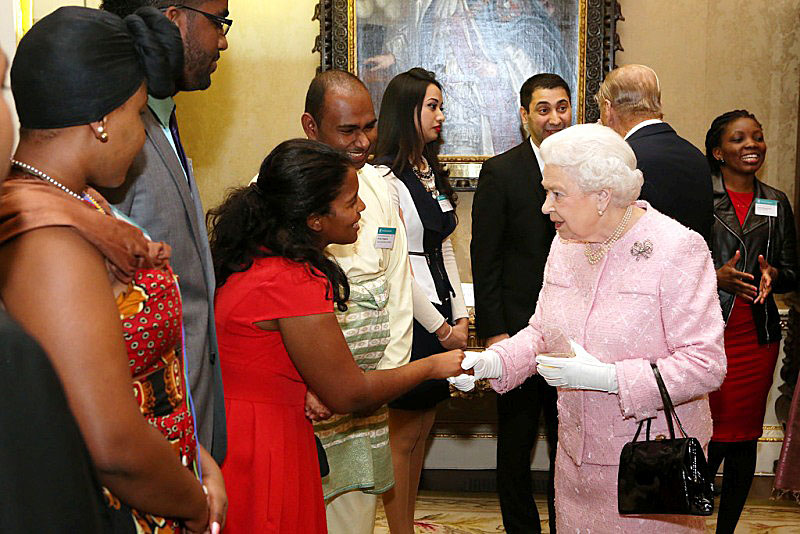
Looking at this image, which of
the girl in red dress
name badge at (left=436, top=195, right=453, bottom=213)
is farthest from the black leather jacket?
the girl in red dress

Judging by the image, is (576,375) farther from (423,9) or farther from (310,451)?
(423,9)

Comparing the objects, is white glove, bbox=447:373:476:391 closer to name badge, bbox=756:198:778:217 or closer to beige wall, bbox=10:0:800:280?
name badge, bbox=756:198:778:217

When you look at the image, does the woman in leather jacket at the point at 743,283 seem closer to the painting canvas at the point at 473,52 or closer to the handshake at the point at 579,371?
the painting canvas at the point at 473,52

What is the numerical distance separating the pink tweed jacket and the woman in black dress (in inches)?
40.3

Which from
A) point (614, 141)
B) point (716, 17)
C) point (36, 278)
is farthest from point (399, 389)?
point (716, 17)

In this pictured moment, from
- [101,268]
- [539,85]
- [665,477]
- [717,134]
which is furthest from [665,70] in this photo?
[101,268]

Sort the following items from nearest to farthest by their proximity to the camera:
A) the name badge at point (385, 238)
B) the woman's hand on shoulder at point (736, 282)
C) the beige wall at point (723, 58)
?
1. the name badge at point (385, 238)
2. the woman's hand on shoulder at point (736, 282)
3. the beige wall at point (723, 58)

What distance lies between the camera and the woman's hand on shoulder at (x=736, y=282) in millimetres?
3963

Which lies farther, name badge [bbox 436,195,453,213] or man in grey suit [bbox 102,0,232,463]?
→ name badge [bbox 436,195,453,213]

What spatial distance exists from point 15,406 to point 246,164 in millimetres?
4693

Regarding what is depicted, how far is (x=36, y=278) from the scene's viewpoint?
1160mm

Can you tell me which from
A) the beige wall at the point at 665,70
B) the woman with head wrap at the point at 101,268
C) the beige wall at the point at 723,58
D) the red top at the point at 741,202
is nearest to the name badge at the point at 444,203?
the beige wall at the point at 665,70

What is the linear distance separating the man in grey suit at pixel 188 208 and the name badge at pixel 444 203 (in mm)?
1723

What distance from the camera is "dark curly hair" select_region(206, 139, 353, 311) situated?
216 centimetres
